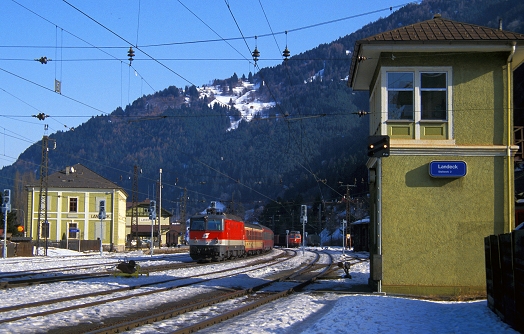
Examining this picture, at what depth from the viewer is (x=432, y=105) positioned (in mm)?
17922

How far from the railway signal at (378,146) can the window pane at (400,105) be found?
1385 mm

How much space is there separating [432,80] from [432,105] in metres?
0.71

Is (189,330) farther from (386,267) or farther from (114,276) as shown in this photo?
(114,276)

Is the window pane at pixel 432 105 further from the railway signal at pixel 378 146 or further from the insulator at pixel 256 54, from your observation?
the insulator at pixel 256 54

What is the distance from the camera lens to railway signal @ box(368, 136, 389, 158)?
1627 centimetres

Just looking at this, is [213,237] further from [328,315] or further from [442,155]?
[328,315]

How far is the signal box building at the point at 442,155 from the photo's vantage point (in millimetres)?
17062

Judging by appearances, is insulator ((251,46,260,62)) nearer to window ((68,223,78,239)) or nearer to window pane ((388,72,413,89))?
window pane ((388,72,413,89))

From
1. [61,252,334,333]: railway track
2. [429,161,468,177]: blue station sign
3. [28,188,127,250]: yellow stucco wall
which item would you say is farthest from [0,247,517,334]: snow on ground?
[28,188,127,250]: yellow stucco wall

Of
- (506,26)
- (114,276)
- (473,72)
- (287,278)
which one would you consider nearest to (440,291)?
(473,72)

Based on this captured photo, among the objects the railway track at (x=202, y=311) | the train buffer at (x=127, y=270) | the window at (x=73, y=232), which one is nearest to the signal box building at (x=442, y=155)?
the railway track at (x=202, y=311)

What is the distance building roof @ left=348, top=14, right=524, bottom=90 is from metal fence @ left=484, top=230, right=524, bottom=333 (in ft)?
20.6

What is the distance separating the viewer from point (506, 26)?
589 feet

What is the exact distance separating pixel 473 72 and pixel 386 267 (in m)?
6.04
